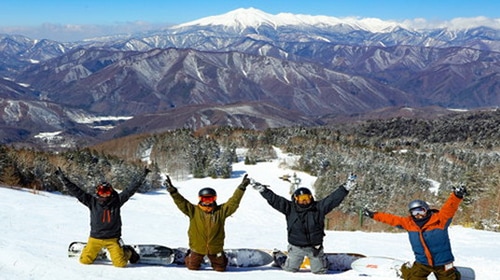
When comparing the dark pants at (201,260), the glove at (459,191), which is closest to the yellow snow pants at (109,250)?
the dark pants at (201,260)

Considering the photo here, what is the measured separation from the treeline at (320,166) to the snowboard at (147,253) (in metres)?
12.7

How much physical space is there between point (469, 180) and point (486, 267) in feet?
99.5

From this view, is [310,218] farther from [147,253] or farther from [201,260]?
[147,253]

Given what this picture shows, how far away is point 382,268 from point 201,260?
4020 millimetres

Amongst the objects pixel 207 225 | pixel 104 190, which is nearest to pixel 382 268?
pixel 207 225

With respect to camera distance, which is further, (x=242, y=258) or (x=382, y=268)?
(x=242, y=258)

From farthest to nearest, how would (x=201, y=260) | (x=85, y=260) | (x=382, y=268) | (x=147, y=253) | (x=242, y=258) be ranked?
(x=242, y=258) → (x=147, y=253) → (x=201, y=260) → (x=382, y=268) → (x=85, y=260)

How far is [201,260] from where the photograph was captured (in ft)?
33.9

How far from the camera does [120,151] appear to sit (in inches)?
5049

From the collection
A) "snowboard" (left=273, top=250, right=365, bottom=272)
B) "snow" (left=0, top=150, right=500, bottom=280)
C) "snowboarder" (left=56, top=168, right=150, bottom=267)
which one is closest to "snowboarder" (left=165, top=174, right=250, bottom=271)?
"snow" (left=0, top=150, right=500, bottom=280)

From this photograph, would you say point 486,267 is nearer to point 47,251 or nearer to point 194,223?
point 194,223

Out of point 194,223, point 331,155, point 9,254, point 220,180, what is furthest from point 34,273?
point 331,155

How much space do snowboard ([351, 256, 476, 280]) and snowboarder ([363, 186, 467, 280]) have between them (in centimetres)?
72

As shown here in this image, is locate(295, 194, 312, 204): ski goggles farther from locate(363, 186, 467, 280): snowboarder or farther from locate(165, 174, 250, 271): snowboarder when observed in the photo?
locate(363, 186, 467, 280): snowboarder
